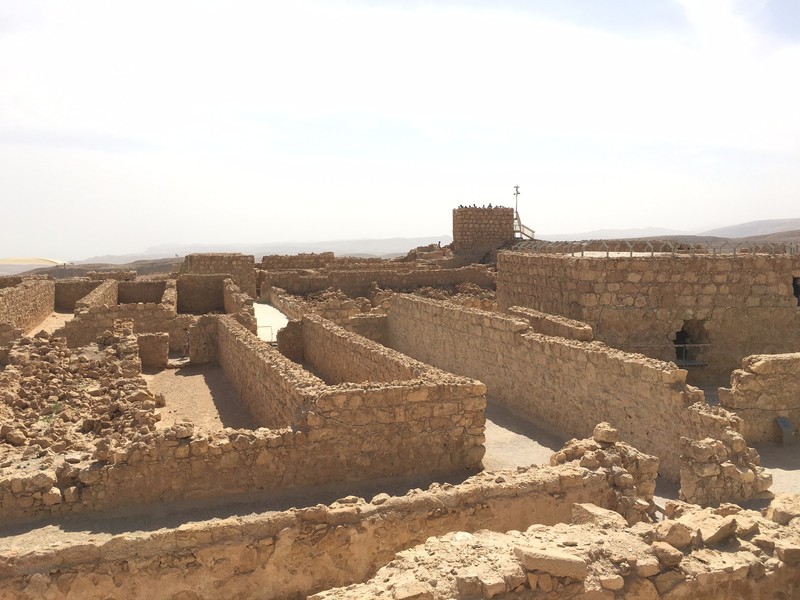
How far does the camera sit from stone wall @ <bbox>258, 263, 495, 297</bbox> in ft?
79.9

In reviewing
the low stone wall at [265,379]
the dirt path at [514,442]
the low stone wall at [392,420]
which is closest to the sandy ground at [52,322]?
the low stone wall at [265,379]

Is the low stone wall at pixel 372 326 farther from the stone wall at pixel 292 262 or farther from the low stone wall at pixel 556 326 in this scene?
the stone wall at pixel 292 262

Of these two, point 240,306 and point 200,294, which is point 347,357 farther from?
point 200,294

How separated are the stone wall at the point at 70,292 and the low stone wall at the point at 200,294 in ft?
13.4

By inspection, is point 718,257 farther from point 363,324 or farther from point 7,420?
point 7,420

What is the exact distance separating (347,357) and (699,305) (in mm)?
7559

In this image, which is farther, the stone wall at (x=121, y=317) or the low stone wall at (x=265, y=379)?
the stone wall at (x=121, y=317)

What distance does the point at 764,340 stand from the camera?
46.2 feet

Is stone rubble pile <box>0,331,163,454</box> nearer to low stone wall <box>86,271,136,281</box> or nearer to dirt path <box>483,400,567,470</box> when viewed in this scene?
dirt path <box>483,400,567,470</box>

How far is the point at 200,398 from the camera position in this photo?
1230cm

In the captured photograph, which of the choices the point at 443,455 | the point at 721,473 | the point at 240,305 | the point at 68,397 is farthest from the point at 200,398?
→ the point at 721,473

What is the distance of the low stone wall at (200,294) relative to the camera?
25.0 meters

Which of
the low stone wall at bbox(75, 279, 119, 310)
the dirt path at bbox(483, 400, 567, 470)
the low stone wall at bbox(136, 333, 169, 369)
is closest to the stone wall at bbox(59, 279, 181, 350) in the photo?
the low stone wall at bbox(75, 279, 119, 310)

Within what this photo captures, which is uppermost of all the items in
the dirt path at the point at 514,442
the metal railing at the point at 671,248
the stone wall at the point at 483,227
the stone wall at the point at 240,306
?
the stone wall at the point at 483,227
